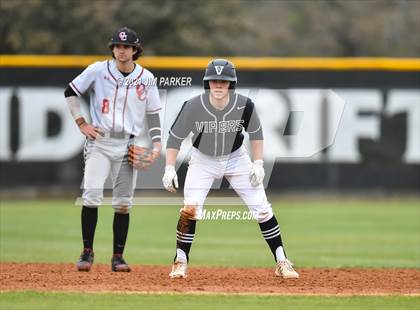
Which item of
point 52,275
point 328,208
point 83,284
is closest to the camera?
point 83,284

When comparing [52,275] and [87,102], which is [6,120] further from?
[52,275]

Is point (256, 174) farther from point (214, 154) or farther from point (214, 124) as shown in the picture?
point (214, 124)

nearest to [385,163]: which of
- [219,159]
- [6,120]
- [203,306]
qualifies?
[6,120]

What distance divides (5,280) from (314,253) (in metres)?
5.09

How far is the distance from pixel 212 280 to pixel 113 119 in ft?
5.93

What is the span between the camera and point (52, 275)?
9602mm

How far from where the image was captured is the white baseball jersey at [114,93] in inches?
380

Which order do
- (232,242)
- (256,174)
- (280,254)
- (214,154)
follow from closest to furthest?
1. (256,174)
2. (214,154)
3. (280,254)
4. (232,242)

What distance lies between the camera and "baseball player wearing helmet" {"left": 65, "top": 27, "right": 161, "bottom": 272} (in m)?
9.64

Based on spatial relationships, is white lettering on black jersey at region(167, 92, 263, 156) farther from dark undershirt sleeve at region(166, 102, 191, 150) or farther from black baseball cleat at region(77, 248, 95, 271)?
black baseball cleat at region(77, 248, 95, 271)

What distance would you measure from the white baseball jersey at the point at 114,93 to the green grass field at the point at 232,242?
7.04ft

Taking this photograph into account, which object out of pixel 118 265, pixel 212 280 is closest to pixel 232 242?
pixel 118 265

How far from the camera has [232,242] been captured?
47.5 ft

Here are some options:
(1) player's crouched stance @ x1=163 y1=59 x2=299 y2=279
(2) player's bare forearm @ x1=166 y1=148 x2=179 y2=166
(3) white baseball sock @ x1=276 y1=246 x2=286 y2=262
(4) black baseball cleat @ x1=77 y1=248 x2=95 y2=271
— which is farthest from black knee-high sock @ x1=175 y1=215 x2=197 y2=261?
(4) black baseball cleat @ x1=77 y1=248 x2=95 y2=271
